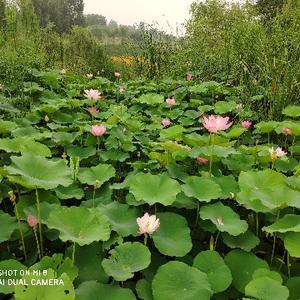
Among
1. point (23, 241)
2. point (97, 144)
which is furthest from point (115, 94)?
point (23, 241)

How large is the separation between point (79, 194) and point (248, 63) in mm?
2784

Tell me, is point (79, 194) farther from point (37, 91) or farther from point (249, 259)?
point (37, 91)

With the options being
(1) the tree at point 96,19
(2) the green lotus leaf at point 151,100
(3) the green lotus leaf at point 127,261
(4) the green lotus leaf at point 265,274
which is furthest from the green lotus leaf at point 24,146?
(1) the tree at point 96,19

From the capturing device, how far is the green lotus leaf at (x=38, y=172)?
1391mm

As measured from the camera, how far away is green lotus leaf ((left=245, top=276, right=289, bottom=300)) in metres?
1.12

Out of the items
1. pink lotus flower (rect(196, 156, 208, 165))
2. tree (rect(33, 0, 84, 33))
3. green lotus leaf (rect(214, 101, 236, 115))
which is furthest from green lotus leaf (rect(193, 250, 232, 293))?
tree (rect(33, 0, 84, 33))

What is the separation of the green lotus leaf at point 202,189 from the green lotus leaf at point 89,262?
43 centimetres

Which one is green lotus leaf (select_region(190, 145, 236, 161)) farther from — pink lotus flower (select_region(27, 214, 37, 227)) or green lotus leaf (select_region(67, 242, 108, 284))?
pink lotus flower (select_region(27, 214, 37, 227))

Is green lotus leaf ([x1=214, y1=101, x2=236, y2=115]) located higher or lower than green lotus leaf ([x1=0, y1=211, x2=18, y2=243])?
higher

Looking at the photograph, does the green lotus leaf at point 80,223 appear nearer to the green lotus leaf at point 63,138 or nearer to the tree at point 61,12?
the green lotus leaf at point 63,138

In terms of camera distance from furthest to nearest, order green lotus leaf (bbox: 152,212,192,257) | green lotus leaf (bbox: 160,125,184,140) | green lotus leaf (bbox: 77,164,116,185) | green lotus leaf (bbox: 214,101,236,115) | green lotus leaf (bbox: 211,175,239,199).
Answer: green lotus leaf (bbox: 214,101,236,115)
green lotus leaf (bbox: 160,125,184,140)
green lotus leaf (bbox: 77,164,116,185)
green lotus leaf (bbox: 211,175,239,199)
green lotus leaf (bbox: 152,212,192,257)

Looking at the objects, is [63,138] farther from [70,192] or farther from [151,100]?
[151,100]

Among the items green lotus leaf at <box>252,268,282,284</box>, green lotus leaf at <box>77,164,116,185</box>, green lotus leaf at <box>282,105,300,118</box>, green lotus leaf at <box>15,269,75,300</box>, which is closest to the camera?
green lotus leaf at <box>15,269,75,300</box>

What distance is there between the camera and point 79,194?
1.66m
